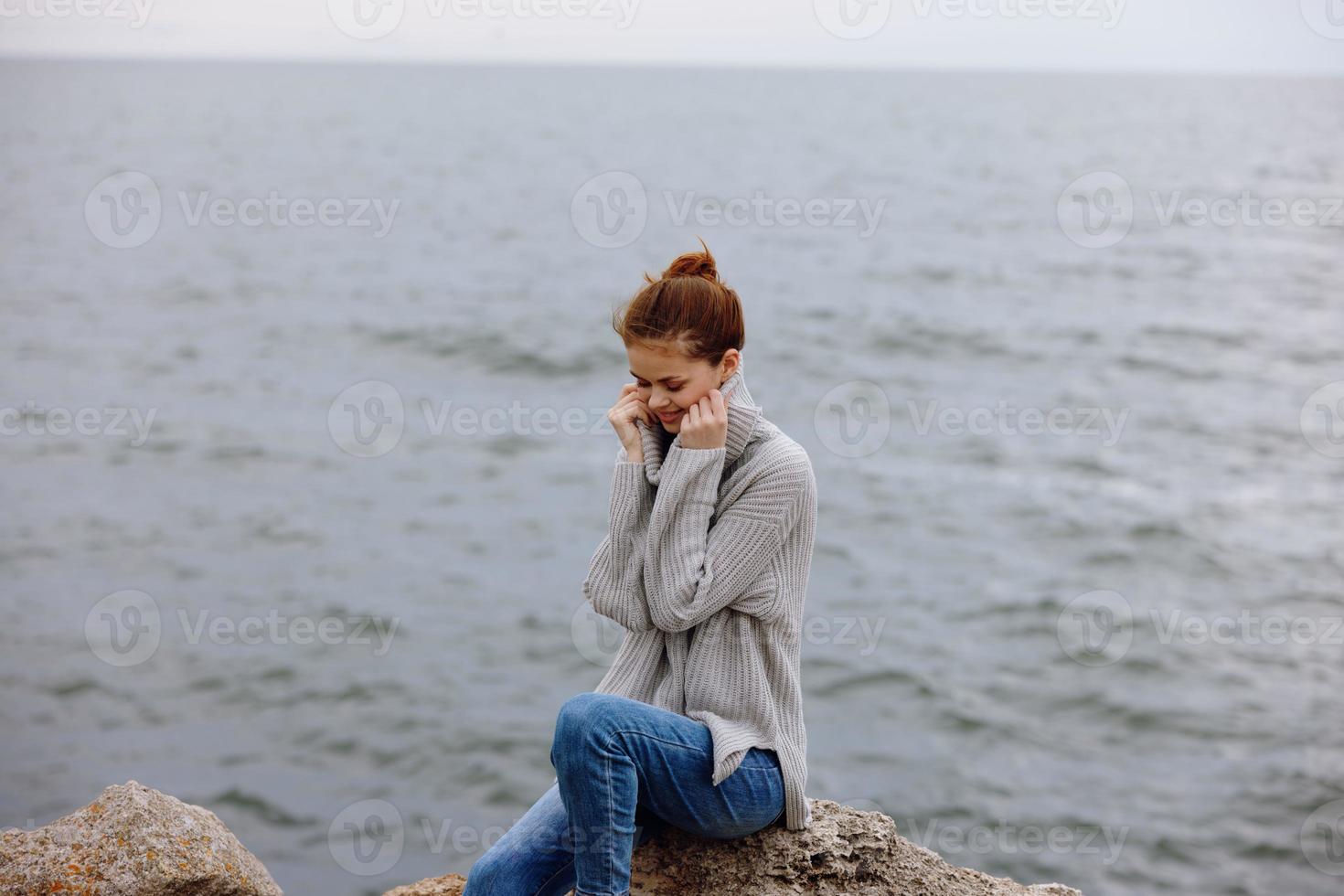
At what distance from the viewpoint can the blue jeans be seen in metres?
3.06

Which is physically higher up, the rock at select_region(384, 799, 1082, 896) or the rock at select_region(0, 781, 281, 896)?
the rock at select_region(384, 799, 1082, 896)

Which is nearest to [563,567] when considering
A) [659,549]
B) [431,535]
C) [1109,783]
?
[431,535]

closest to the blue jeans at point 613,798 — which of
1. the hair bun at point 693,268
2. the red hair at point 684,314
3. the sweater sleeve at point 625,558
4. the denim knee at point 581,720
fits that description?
the denim knee at point 581,720

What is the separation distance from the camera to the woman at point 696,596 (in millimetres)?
3213

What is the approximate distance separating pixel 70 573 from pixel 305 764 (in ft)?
15.8

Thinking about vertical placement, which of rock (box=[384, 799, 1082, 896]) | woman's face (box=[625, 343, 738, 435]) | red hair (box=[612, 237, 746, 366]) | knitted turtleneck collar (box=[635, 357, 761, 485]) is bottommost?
rock (box=[384, 799, 1082, 896])

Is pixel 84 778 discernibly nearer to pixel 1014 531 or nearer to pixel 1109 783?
pixel 1109 783

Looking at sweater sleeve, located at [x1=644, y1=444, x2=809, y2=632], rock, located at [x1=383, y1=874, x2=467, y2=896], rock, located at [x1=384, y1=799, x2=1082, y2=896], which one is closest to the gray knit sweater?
sweater sleeve, located at [x1=644, y1=444, x2=809, y2=632]

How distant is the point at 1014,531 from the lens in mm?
13898

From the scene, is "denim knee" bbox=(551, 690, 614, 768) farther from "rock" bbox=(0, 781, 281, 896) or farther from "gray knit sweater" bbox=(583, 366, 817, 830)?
"rock" bbox=(0, 781, 281, 896)

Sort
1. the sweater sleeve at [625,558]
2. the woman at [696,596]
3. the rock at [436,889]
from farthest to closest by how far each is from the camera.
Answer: the rock at [436,889] → the sweater sleeve at [625,558] → the woman at [696,596]

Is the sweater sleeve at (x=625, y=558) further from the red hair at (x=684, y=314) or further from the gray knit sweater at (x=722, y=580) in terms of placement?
the red hair at (x=684, y=314)

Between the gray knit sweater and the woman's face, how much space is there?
0.24 ft

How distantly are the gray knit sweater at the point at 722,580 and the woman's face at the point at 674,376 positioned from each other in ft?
0.24
